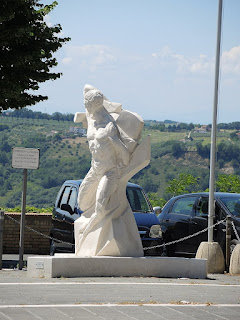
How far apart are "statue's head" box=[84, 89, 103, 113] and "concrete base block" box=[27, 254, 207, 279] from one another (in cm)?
265

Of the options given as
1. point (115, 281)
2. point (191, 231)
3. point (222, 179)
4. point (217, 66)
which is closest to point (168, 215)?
point (191, 231)

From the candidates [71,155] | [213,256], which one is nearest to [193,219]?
[213,256]

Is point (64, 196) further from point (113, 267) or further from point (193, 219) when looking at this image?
point (113, 267)

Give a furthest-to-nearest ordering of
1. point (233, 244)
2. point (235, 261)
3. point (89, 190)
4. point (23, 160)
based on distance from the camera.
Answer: point (233, 244)
point (23, 160)
point (235, 261)
point (89, 190)

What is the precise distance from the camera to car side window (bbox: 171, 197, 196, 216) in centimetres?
2089

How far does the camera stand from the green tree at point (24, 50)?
19531 mm

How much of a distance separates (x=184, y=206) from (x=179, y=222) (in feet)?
1.69

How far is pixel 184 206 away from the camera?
69.4ft

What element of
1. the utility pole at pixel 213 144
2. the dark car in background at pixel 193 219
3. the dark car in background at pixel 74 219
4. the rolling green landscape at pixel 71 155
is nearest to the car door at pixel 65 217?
the dark car in background at pixel 74 219

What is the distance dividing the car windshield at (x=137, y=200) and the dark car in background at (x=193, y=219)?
3.19 ft

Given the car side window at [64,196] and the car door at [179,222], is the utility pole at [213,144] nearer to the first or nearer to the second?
the car door at [179,222]

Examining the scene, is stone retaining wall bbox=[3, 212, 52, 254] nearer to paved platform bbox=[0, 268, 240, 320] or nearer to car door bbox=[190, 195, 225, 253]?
car door bbox=[190, 195, 225, 253]

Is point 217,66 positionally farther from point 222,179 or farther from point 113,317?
point 222,179

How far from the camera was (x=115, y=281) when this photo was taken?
14.2 metres
